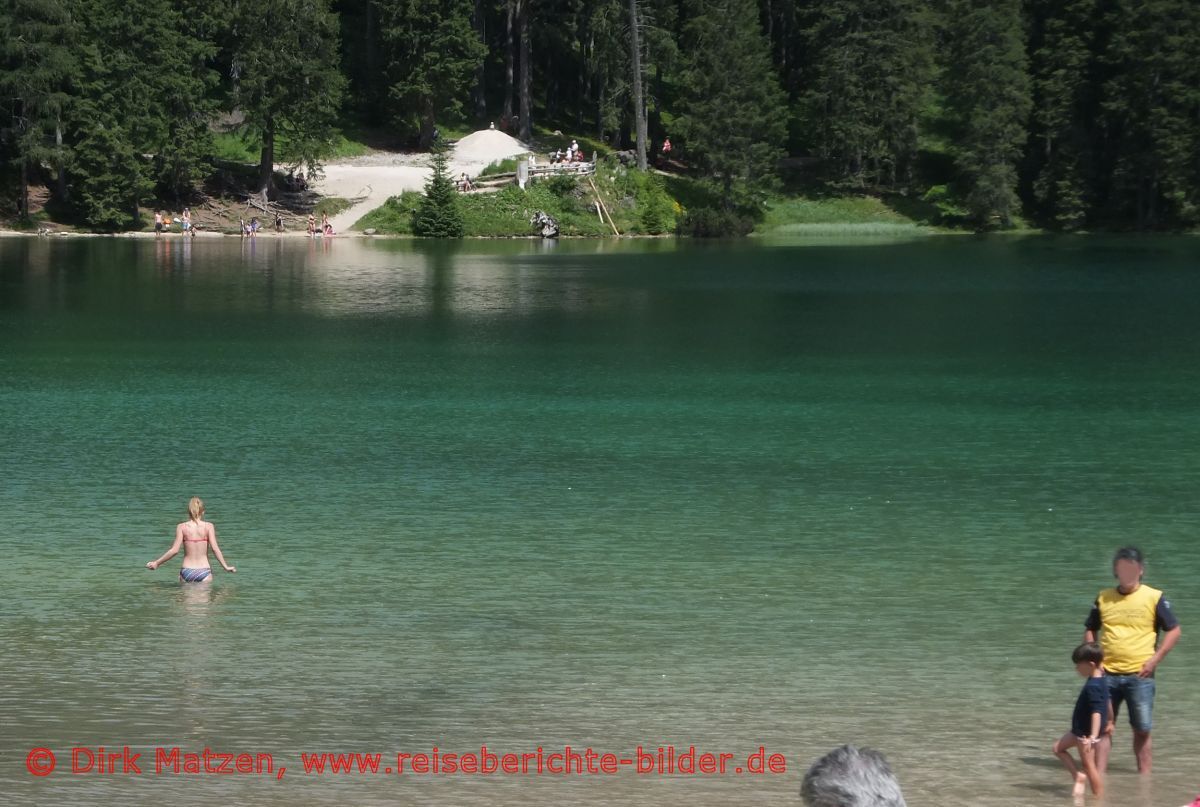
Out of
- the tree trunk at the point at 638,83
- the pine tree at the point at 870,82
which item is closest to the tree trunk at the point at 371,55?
the tree trunk at the point at 638,83

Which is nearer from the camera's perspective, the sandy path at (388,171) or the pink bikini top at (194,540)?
the pink bikini top at (194,540)

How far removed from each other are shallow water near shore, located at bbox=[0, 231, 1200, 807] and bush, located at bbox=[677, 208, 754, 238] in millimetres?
46777

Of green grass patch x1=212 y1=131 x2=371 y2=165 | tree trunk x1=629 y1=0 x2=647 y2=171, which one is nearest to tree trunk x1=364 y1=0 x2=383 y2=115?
green grass patch x1=212 y1=131 x2=371 y2=165

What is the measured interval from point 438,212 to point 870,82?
99.3 feet

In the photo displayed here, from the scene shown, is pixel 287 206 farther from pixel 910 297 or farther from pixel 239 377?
pixel 239 377

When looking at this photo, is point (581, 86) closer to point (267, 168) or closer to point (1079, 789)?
point (267, 168)

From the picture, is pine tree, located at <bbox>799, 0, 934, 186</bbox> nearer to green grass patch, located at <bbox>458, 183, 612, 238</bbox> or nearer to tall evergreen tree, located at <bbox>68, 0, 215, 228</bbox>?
green grass patch, located at <bbox>458, 183, 612, 238</bbox>

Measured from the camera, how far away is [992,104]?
9019 cm

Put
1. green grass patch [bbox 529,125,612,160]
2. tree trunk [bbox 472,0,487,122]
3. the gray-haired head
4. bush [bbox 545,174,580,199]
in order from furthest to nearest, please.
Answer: tree trunk [bbox 472,0,487,122]
green grass patch [bbox 529,125,612,160]
bush [bbox 545,174,580,199]
the gray-haired head

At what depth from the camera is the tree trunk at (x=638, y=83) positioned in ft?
296

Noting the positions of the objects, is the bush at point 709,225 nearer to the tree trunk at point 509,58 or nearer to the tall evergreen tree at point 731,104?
the tall evergreen tree at point 731,104

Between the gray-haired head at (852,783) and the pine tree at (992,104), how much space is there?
87.8 meters

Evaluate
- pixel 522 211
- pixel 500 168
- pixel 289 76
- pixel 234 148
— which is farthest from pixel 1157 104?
pixel 234 148

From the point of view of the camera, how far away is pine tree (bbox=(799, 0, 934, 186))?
9306cm
